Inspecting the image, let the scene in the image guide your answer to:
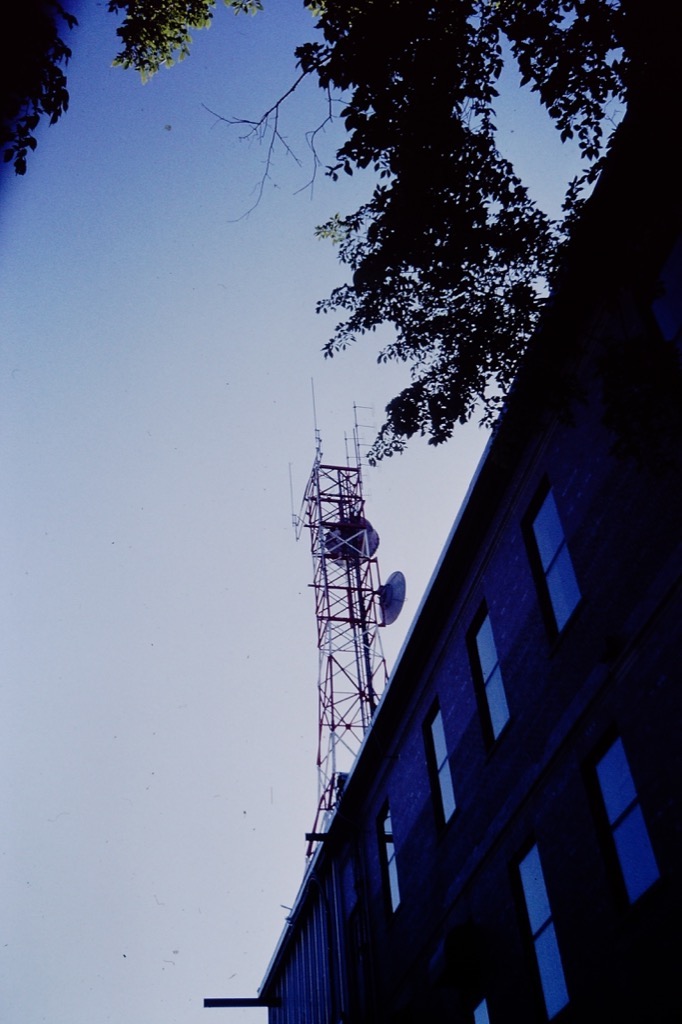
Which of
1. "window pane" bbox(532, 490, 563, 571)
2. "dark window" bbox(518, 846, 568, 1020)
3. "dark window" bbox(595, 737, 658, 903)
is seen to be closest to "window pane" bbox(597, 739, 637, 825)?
"dark window" bbox(595, 737, 658, 903)

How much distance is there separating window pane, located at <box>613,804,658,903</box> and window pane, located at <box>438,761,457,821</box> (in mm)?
4775

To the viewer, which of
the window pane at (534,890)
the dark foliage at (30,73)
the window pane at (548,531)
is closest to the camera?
the dark foliage at (30,73)

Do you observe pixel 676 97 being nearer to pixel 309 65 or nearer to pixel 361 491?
pixel 309 65

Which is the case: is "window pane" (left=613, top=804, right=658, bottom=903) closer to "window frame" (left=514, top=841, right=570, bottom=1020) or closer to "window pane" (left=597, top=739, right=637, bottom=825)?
"window pane" (left=597, top=739, right=637, bottom=825)

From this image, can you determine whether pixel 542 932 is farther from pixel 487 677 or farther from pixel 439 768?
pixel 439 768

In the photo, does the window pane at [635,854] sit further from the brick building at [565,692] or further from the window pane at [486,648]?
the window pane at [486,648]

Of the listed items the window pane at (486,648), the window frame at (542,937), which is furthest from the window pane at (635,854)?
the window pane at (486,648)

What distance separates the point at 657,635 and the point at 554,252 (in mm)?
3906

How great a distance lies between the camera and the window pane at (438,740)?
14.3m

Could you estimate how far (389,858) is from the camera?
648 inches

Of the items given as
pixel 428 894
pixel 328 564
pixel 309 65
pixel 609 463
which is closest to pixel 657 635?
pixel 609 463

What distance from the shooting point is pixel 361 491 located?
1021 inches

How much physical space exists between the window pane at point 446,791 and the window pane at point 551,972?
3.32 meters

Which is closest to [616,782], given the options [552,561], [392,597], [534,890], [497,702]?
[534,890]
